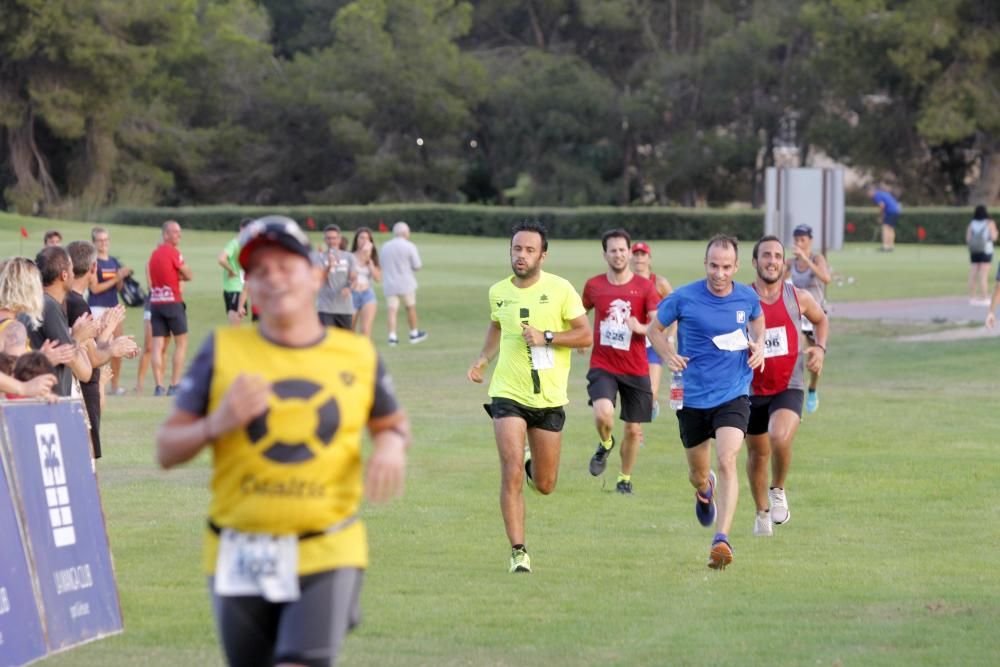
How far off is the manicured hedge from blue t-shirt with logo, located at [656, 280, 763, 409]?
58597mm

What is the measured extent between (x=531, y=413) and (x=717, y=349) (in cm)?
125

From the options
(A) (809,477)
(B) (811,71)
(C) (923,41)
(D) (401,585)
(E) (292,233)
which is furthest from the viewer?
(B) (811,71)

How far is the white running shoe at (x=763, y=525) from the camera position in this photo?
12.2m

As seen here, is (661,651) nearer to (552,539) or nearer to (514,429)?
(514,429)

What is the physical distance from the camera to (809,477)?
15.2m

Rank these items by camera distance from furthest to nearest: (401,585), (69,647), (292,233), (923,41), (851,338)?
(923,41), (851,338), (401,585), (69,647), (292,233)

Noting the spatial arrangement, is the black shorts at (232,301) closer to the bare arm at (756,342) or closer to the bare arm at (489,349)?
the bare arm at (489,349)

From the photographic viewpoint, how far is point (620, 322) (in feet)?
46.4

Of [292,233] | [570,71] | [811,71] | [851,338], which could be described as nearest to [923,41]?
[811,71]

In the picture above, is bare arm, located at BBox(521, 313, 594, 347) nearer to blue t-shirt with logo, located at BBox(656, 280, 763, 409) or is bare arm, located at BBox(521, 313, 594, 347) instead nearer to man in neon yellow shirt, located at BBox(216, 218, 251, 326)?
blue t-shirt with logo, located at BBox(656, 280, 763, 409)

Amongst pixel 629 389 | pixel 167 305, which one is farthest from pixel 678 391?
pixel 167 305

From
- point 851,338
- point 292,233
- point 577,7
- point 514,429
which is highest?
point 577,7

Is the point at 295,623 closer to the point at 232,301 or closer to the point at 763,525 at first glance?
the point at 763,525

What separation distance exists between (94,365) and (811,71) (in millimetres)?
75948
